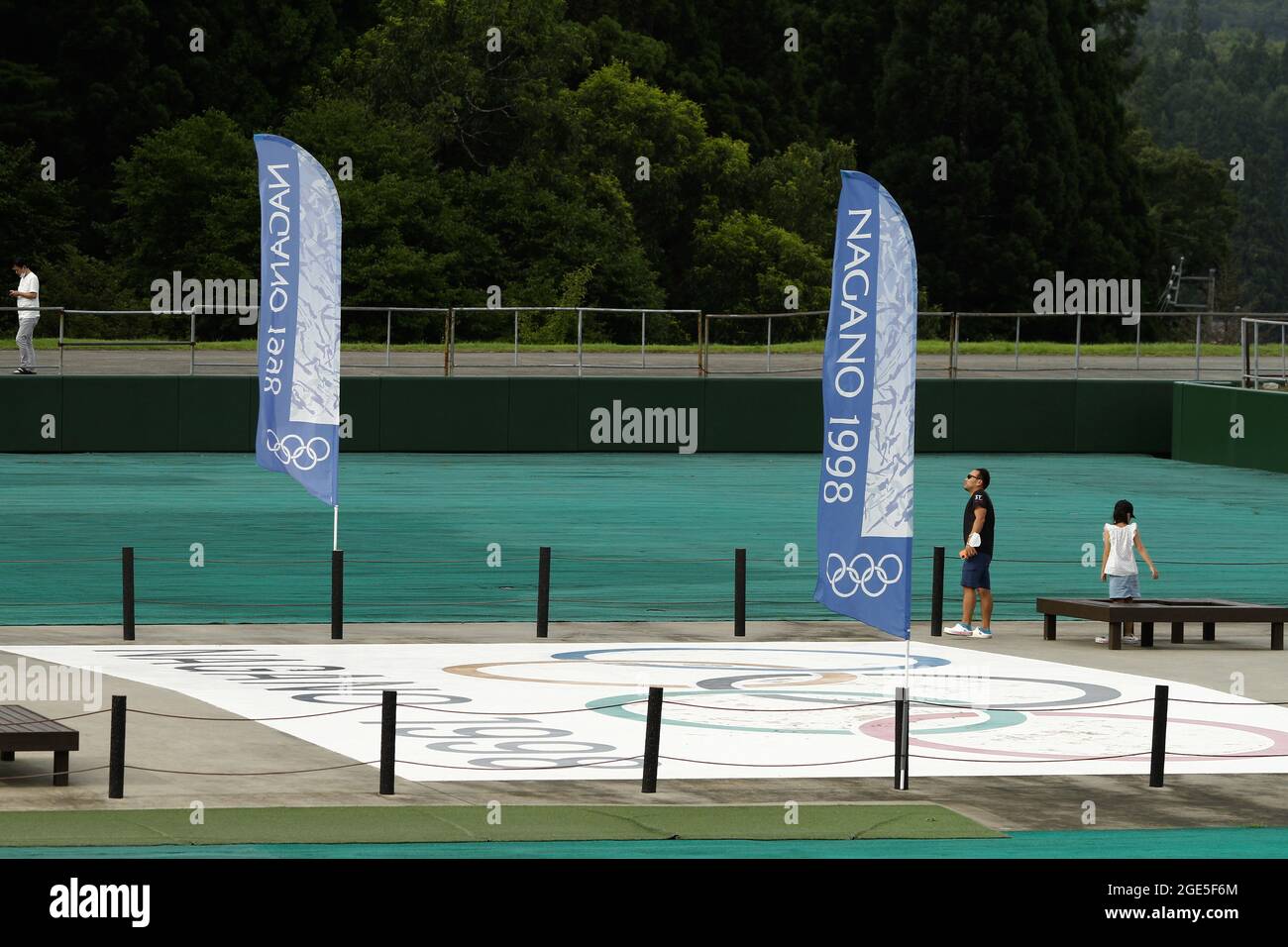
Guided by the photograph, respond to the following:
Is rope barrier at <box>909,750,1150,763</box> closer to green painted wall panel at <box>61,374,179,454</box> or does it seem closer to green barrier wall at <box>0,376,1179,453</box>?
green barrier wall at <box>0,376,1179,453</box>

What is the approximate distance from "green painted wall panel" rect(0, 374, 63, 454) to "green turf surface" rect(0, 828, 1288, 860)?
95.6ft

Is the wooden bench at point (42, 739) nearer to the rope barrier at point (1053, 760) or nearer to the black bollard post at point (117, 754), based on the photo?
the black bollard post at point (117, 754)

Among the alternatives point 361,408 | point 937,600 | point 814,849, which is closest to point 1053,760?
point 814,849

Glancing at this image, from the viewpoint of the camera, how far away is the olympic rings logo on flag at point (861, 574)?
14.0 metres

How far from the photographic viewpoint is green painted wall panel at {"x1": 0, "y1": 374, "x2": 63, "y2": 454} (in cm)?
3922

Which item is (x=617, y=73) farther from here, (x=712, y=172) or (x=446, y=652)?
(x=446, y=652)

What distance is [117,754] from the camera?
498 inches

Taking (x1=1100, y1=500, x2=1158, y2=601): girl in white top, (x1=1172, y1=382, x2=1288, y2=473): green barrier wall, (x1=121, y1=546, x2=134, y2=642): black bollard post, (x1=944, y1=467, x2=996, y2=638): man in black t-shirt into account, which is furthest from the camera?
(x1=1172, y1=382, x2=1288, y2=473): green barrier wall

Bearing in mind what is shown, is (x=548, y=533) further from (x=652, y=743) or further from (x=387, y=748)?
(x=387, y=748)

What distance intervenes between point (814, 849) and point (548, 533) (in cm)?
1765

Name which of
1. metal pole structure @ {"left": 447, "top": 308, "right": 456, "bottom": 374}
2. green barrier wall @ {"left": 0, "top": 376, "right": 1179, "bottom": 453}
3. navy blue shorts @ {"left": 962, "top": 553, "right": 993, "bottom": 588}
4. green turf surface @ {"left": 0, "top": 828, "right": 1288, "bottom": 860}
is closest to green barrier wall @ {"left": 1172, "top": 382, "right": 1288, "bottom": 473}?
green barrier wall @ {"left": 0, "top": 376, "right": 1179, "bottom": 453}

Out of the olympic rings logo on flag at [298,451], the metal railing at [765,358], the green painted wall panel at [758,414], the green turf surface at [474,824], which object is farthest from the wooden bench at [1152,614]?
the green painted wall panel at [758,414]

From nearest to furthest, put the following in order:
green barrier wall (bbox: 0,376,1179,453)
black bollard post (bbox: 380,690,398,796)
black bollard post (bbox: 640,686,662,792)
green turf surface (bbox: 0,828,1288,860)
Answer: green turf surface (bbox: 0,828,1288,860) → black bollard post (bbox: 380,690,398,796) → black bollard post (bbox: 640,686,662,792) → green barrier wall (bbox: 0,376,1179,453)

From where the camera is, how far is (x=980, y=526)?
21.0 m
